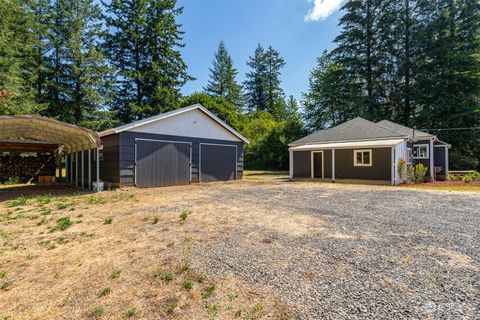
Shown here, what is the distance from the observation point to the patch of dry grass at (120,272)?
7.22ft

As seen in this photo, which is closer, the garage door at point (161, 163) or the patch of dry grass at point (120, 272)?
the patch of dry grass at point (120, 272)

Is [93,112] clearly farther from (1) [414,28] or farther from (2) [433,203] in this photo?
(1) [414,28]

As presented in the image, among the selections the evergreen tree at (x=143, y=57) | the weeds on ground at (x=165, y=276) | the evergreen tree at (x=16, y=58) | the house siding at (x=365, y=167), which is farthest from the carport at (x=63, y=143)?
the house siding at (x=365, y=167)

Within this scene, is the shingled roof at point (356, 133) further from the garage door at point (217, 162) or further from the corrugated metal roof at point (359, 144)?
the garage door at point (217, 162)

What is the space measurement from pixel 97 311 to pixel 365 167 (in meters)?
13.4

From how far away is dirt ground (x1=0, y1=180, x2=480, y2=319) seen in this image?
2.22 m

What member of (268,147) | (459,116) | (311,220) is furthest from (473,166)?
(311,220)

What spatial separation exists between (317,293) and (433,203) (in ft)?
21.9

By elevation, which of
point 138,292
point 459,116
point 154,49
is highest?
point 154,49

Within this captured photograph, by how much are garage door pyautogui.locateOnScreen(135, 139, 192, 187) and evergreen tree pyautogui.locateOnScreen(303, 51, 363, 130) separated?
20.6m

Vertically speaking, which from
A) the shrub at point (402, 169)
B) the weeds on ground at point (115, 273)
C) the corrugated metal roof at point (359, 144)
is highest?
the corrugated metal roof at point (359, 144)

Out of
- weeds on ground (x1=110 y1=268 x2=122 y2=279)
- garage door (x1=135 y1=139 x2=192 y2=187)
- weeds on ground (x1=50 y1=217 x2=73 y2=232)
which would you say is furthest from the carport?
weeds on ground (x1=110 y1=268 x2=122 y2=279)

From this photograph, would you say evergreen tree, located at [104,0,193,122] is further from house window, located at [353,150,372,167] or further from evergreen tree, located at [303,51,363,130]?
house window, located at [353,150,372,167]

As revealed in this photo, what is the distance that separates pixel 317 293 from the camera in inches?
94.9
